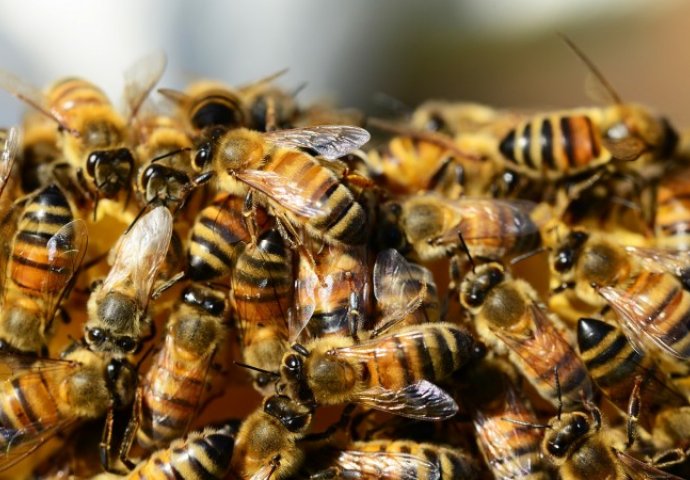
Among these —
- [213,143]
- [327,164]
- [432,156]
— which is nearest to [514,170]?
[432,156]

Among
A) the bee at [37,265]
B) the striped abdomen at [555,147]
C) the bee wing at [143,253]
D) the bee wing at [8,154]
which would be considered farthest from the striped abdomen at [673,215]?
the bee wing at [8,154]

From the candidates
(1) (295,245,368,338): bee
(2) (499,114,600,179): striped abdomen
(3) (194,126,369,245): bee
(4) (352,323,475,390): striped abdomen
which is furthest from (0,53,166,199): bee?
(2) (499,114,600,179): striped abdomen

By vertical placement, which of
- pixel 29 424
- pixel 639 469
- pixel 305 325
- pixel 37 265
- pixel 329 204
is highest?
pixel 329 204

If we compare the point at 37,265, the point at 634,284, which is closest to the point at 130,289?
the point at 37,265

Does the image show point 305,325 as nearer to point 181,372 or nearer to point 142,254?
point 181,372

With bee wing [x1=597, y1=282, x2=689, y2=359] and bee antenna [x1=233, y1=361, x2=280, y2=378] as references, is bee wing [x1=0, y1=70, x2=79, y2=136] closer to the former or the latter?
bee antenna [x1=233, y1=361, x2=280, y2=378]

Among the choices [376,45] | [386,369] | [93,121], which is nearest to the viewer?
[386,369]
